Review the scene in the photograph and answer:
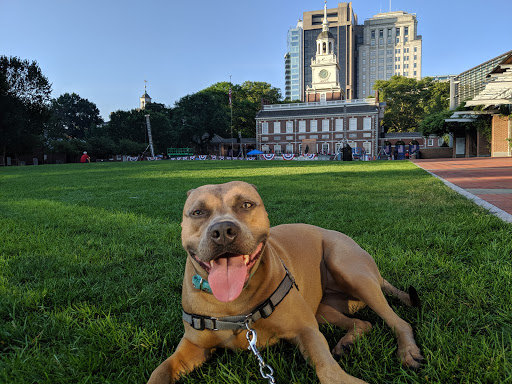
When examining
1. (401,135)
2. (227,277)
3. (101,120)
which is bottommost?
(227,277)

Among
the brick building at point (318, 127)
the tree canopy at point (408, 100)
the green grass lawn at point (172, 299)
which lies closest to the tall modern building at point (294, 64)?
the tree canopy at point (408, 100)

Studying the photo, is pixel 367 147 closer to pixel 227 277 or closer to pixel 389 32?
pixel 227 277

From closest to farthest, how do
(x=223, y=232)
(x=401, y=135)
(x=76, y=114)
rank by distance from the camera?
(x=223, y=232) → (x=401, y=135) → (x=76, y=114)

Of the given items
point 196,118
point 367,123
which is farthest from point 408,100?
point 196,118

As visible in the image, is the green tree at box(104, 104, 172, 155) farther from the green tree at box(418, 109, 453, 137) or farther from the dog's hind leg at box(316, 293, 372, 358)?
the dog's hind leg at box(316, 293, 372, 358)

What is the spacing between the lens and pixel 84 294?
8.76 feet

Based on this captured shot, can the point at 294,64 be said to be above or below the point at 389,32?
below

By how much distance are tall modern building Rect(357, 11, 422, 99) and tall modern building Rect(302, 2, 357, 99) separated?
6044 millimetres

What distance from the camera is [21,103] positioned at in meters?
31.8

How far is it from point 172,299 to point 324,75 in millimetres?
76049

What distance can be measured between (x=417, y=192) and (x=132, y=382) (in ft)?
22.5

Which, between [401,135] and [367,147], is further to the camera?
[401,135]

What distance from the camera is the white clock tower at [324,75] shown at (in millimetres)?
71250

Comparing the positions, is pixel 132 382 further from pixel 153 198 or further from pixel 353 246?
pixel 153 198
